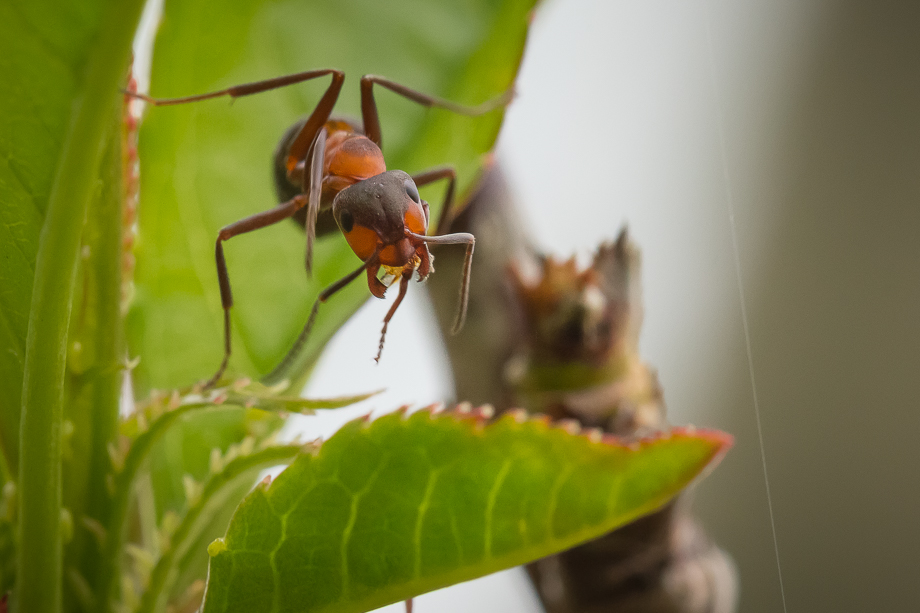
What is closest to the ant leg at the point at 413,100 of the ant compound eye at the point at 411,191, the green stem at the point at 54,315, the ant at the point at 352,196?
the ant at the point at 352,196

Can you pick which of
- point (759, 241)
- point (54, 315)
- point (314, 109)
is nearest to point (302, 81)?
point (314, 109)

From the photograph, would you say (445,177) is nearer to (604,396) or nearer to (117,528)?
(604,396)

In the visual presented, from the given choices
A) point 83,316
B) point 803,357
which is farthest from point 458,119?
point 803,357

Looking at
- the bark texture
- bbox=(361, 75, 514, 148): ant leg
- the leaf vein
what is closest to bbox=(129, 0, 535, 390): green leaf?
bbox=(361, 75, 514, 148): ant leg

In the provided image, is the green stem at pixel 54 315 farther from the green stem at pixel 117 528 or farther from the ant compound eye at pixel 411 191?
the ant compound eye at pixel 411 191

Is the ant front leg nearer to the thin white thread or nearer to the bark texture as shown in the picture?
the bark texture

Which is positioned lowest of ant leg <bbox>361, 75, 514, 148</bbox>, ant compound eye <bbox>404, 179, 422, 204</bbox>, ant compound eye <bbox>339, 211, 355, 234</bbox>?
ant compound eye <bbox>339, 211, 355, 234</bbox>

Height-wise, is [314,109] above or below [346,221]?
above
